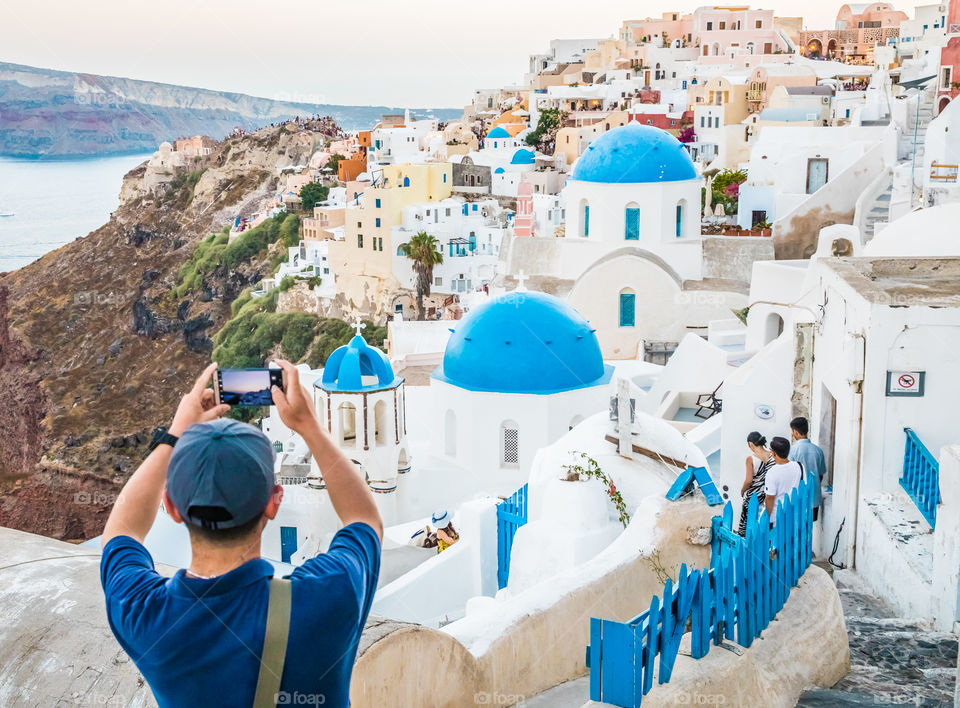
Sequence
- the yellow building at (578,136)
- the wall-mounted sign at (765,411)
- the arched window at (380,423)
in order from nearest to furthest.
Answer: the wall-mounted sign at (765,411), the arched window at (380,423), the yellow building at (578,136)

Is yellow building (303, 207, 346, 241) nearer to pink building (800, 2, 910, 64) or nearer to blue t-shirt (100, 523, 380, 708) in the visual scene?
pink building (800, 2, 910, 64)

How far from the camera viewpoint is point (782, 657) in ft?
13.9

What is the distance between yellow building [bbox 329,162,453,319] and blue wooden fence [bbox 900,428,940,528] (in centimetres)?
3632

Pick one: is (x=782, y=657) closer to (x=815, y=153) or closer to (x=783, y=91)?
(x=815, y=153)

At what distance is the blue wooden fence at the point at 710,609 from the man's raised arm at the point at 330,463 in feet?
4.87

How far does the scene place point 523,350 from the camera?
47.1ft

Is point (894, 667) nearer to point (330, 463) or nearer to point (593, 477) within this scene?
point (330, 463)

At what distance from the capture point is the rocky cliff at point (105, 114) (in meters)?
67.8

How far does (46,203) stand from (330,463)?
5818 cm

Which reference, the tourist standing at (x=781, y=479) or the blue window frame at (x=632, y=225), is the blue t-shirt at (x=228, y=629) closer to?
the tourist standing at (x=781, y=479)

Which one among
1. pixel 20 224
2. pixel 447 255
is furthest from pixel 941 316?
pixel 20 224

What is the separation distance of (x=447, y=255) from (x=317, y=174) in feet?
80.5

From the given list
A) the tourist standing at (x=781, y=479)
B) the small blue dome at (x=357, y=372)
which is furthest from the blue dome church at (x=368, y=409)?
the tourist standing at (x=781, y=479)

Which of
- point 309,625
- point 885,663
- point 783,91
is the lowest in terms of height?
point 885,663
